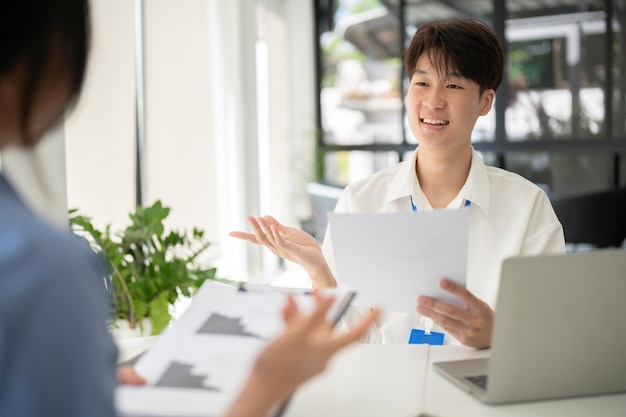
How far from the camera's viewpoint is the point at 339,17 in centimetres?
737

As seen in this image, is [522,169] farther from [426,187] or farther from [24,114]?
[24,114]

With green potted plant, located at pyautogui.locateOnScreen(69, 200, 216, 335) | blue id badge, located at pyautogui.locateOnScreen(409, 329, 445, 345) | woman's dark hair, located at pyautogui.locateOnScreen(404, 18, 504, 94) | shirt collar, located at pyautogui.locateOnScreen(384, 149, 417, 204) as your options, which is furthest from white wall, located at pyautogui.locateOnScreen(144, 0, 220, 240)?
blue id badge, located at pyautogui.locateOnScreen(409, 329, 445, 345)

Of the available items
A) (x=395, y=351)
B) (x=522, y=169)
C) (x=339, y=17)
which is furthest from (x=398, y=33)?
(x=395, y=351)

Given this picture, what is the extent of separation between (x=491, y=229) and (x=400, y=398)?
2.49 ft

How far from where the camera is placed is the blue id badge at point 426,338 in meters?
1.81

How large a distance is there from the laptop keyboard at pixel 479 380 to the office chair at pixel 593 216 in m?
4.11

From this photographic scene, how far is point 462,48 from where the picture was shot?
195 cm

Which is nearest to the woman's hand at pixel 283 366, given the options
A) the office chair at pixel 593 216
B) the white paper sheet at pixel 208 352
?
the white paper sheet at pixel 208 352

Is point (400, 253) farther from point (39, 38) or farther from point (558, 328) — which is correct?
point (39, 38)

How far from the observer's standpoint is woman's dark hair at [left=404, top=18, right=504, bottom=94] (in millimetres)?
1952

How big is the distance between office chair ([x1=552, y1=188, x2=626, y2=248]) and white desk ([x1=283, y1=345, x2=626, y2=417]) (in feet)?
13.4

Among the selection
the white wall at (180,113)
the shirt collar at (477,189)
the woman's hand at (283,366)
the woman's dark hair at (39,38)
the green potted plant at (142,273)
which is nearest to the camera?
the woman's dark hair at (39,38)

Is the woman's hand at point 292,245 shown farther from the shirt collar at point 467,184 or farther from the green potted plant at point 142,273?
the green potted plant at point 142,273

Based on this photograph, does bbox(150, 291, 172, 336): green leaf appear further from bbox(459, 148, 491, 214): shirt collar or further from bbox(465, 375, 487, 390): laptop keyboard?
bbox(465, 375, 487, 390): laptop keyboard
